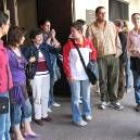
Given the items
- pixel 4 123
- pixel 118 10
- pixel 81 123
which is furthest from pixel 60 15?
pixel 118 10

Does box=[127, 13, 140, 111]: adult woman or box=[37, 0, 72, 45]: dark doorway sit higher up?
box=[37, 0, 72, 45]: dark doorway

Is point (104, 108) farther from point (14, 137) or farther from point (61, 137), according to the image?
point (14, 137)

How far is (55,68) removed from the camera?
25.4 ft

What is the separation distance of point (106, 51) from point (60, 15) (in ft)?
5.52

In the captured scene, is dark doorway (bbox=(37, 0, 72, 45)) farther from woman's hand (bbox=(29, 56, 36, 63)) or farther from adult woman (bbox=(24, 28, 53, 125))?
woman's hand (bbox=(29, 56, 36, 63))

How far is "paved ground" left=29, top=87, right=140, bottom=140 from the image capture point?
594 cm

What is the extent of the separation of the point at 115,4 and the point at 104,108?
20.6 ft

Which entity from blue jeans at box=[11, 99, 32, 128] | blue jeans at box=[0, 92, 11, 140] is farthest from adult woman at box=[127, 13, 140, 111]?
blue jeans at box=[0, 92, 11, 140]

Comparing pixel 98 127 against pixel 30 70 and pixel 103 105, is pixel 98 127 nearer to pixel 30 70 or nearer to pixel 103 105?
pixel 103 105

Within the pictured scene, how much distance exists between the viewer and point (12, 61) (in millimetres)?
5312

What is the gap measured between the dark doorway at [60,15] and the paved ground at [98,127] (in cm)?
174

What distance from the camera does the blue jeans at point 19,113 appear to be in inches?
215

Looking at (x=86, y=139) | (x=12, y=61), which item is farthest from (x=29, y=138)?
(x=12, y=61)

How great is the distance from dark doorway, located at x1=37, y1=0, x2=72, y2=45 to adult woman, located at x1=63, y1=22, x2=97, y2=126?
1.99 meters
